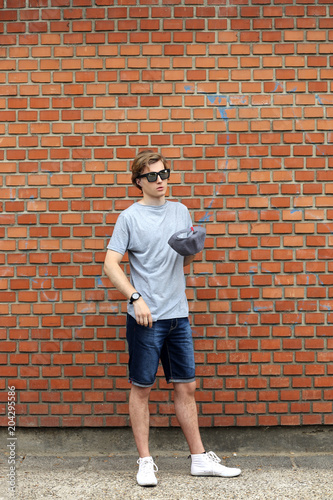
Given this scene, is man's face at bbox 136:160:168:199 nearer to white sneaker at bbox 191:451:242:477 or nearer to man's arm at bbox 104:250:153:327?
man's arm at bbox 104:250:153:327

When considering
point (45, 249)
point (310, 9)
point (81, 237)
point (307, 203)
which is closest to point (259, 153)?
point (307, 203)

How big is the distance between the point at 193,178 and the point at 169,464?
198 cm

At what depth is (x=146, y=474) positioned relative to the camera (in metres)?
3.37

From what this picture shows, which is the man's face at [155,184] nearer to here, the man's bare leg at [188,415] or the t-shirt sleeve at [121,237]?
the t-shirt sleeve at [121,237]

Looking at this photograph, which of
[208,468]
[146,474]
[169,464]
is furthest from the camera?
[169,464]

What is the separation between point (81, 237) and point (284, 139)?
161 centimetres

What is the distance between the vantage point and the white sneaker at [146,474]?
3.36 metres

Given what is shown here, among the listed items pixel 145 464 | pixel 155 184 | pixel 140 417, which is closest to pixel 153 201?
pixel 155 184

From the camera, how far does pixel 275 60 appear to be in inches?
158

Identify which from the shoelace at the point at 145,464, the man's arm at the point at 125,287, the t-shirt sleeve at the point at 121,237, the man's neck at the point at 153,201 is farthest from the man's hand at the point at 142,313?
the shoelace at the point at 145,464

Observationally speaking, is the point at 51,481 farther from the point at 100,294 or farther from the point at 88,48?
the point at 88,48

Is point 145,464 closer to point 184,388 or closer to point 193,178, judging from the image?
point 184,388

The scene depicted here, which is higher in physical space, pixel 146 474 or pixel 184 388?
pixel 184 388

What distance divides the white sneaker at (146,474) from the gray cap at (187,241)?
4.18ft
